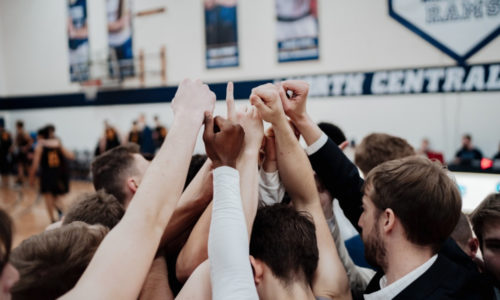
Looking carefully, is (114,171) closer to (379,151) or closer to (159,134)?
(379,151)

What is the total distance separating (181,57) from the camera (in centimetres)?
1271

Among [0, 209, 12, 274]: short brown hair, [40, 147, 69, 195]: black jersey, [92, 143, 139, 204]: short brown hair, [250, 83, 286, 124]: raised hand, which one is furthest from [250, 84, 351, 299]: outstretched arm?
[40, 147, 69, 195]: black jersey

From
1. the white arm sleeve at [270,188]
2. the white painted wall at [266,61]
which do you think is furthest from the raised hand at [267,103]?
the white painted wall at [266,61]

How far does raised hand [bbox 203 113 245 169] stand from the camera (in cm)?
124

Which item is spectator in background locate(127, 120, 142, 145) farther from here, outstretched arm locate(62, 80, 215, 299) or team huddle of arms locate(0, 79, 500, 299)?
outstretched arm locate(62, 80, 215, 299)

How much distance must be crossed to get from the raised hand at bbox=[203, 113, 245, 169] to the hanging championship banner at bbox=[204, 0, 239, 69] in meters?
10.7

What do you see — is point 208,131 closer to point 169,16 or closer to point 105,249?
point 105,249

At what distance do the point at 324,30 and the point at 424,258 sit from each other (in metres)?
9.97

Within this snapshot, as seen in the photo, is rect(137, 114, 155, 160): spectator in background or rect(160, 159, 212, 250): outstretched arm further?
rect(137, 114, 155, 160): spectator in background

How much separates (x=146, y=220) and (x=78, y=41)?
1547 centimetres

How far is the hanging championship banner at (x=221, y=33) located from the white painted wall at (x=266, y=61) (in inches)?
8.2

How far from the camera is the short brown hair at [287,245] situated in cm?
126

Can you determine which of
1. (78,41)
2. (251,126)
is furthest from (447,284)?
(78,41)

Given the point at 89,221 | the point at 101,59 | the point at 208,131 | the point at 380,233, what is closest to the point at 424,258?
the point at 380,233
